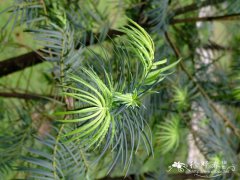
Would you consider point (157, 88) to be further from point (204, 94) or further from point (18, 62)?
point (18, 62)

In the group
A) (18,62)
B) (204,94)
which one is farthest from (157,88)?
A: (18,62)

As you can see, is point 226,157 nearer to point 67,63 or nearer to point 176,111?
point 176,111

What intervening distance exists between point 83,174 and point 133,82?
0.15 metres

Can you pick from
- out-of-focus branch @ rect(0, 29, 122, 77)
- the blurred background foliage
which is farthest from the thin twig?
out-of-focus branch @ rect(0, 29, 122, 77)

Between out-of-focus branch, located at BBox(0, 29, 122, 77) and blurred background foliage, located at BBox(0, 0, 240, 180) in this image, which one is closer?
blurred background foliage, located at BBox(0, 0, 240, 180)

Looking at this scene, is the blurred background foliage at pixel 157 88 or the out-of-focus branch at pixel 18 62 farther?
the out-of-focus branch at pixel 18 62

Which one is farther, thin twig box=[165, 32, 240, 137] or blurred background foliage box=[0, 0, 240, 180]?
thin twig box=[165, 32, 240, 137]

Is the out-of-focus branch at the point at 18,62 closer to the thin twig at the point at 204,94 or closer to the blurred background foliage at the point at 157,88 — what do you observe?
the blurred background foliage at the point at 157,88

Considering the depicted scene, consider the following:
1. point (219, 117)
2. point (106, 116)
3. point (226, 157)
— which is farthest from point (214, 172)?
point (106, 116)

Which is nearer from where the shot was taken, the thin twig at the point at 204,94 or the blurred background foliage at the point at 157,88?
the blurred background foliage at the point at 157,88

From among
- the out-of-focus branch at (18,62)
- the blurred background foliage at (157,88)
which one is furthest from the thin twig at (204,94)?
the out-of-focus branch at (18,62)

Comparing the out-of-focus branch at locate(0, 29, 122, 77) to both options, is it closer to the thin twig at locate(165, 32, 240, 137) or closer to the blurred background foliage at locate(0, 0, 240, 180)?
the blurred background foliage at locate(0, 0, 240, 180)

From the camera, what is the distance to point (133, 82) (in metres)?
0.33

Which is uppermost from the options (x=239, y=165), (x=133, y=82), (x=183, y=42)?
(x=183, y=42)
